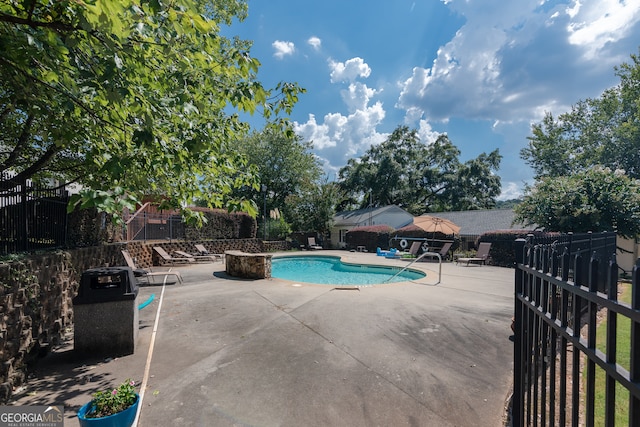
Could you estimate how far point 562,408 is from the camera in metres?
1.88

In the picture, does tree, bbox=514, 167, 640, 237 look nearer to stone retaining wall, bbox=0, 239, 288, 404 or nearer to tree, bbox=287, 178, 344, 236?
stone retaining wall, bbox=0, 239, 288, 404

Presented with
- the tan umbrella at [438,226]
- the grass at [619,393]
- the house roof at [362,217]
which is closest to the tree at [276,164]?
the house roof at [362,217]

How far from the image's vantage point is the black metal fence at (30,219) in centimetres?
447

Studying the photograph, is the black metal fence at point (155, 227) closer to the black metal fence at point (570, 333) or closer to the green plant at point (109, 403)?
the green plant at point (109, 403)

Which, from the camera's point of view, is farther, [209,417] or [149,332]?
[149,332]

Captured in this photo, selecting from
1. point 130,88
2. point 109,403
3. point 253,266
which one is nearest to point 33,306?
point 109,403

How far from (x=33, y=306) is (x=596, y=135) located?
38.5 meters

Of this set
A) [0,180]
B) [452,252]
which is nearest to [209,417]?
[0,180]

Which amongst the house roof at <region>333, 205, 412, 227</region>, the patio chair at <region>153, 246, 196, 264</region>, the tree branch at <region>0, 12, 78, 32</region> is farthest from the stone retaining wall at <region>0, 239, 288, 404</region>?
the house roof at <region>333, 205, 412, 227</region>

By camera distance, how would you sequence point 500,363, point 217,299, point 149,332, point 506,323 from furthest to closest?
point 217,299
point 506,323
point 149,332
point 500,363

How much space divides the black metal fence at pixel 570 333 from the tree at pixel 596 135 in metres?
29.7

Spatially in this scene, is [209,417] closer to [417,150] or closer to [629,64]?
[629,64]

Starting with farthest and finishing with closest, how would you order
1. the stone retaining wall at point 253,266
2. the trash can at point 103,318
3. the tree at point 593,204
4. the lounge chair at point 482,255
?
the lounge chair at point 482,255 → the stone retaining wall at point 253,266 → the tree at point 593,204 → the trash can at point 103,318

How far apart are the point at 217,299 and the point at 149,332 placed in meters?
2.41
